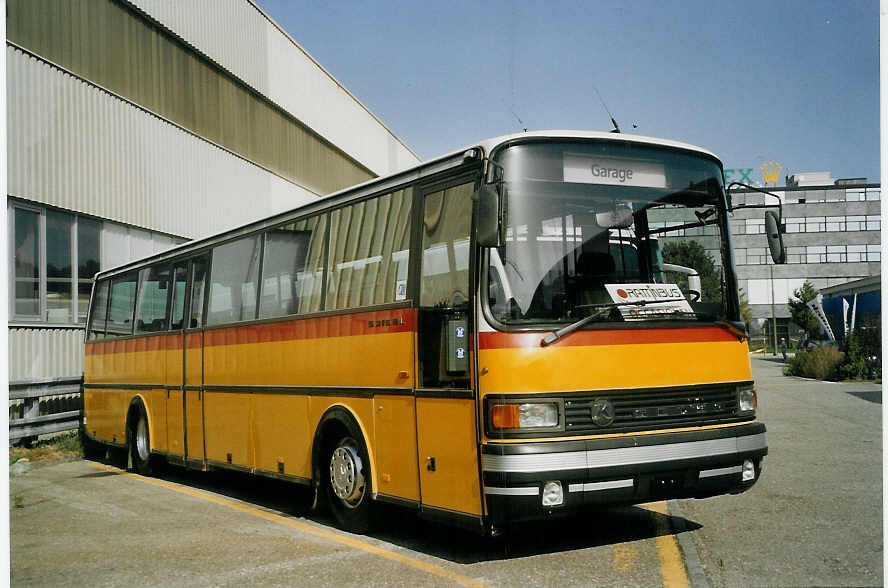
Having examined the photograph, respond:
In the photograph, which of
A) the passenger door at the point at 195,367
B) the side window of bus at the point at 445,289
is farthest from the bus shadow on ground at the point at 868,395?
the side window of bus at the point at 445,289

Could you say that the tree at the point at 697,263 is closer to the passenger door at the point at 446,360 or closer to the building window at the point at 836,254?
the passenger door at the point at 446,360

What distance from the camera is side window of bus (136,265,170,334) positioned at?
13.6 m

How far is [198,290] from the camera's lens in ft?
41.2

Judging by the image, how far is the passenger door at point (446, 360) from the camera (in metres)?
7.08

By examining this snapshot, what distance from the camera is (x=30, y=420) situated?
15336 mm

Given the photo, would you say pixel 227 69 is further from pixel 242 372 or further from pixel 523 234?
pixel 523 234

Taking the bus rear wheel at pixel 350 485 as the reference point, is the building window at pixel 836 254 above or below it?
above

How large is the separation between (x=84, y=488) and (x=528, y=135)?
26.8ft

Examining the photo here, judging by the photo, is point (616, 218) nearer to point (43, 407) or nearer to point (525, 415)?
point (525, 415)

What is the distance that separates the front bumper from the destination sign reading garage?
1.87 metres

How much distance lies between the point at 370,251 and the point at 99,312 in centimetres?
909

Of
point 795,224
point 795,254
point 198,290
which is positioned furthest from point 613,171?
point 198,290

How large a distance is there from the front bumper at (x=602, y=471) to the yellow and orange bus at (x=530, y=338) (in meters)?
0.01

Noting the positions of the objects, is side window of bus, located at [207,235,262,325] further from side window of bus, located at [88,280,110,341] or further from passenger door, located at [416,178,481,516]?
side window of bus, located at [88,280,110,341]
